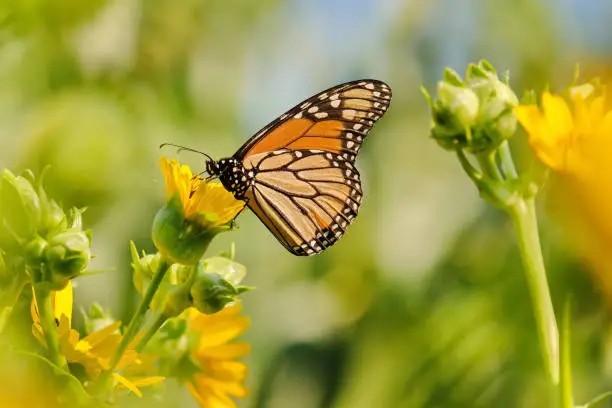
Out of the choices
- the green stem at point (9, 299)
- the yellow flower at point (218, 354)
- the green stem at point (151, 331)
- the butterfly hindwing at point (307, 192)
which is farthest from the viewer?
the butterfly hindwing at point (307, 192)

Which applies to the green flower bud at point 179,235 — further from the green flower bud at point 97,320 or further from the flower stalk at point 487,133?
the flower stalk at point 487,133

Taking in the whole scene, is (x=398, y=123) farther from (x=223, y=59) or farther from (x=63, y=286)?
(x=63, y=286)

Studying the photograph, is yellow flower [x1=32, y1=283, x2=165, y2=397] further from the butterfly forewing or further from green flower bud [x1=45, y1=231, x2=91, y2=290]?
the butterfly forewing

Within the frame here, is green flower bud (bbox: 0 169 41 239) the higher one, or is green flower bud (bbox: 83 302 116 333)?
green flower bud (bbox: 0 169 41 239)

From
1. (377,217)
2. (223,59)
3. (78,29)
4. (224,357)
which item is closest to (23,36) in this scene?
(78,29)

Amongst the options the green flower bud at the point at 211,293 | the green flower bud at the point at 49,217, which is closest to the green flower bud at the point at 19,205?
the green flower bud at the point at 49,217

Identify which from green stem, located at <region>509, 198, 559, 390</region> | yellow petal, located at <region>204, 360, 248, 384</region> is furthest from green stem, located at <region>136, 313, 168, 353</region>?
green stem, located at <region>509, 198, 559, 390</region>
